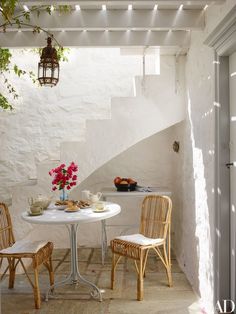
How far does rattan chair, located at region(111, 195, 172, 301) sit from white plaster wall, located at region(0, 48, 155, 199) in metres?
1.95

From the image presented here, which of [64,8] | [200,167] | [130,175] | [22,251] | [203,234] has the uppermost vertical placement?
[64,8]

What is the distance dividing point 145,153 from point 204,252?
2.71 metres

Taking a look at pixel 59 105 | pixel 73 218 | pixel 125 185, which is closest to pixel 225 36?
pixel 73 218

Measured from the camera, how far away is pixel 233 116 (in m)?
3.22

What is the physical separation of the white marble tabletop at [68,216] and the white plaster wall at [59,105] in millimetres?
1969

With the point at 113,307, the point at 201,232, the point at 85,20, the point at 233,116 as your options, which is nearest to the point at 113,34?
the point at 85,20

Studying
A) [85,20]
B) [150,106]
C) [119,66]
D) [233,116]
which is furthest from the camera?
[119,66]

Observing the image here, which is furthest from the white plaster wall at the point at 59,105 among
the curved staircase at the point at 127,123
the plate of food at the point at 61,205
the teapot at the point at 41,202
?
the teapot at the point at 41,202

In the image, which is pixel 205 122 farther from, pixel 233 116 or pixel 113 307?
pixel 113 307

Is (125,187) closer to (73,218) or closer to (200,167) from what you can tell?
(200,167)

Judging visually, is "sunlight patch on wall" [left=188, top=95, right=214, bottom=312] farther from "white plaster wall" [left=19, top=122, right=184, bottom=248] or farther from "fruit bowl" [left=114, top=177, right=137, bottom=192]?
"white plaster wall" [left=19, top=122, right=184, bottom=248]

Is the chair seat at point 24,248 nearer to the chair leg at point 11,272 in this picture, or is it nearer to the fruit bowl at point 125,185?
the chair leg at point 11,272

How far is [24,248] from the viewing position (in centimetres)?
416

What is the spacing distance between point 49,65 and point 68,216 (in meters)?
1.49
